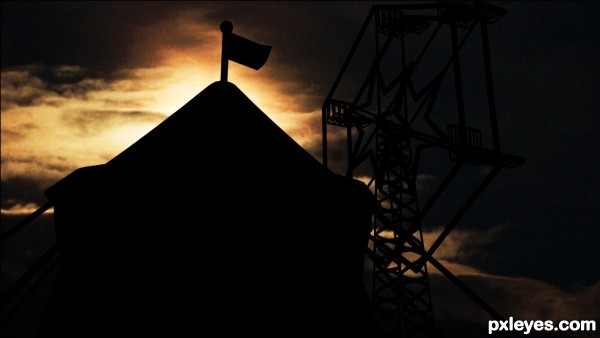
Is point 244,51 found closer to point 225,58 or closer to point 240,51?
point 240,51

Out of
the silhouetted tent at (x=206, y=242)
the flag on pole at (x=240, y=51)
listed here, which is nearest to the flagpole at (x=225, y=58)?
the flag on pole at (x=240, y=51)

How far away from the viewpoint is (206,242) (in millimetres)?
6492

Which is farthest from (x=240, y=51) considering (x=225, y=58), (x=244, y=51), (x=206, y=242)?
(x=206, y=242)

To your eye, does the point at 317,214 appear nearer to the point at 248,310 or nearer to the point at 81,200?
the point at 248,310

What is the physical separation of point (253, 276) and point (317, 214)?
62.8 inches

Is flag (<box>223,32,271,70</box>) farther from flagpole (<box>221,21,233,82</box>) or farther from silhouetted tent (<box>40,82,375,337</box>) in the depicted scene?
silhouetted tent (<box>40,82,375,337</box>)

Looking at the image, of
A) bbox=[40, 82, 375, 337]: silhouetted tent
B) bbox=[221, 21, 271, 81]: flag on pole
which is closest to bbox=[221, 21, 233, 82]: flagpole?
bbox=[221, 21, 271, 81]: flag on pole

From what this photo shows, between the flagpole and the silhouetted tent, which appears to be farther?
the flagpole

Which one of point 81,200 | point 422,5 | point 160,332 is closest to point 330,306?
point 160,332

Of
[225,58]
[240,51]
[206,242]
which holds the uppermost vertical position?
[240,51]

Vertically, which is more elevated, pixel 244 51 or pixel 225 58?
pixel 244 51

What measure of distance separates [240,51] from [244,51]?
54mm

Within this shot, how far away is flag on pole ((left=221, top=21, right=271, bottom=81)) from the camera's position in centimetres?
784

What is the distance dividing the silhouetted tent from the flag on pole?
353 millimetres
